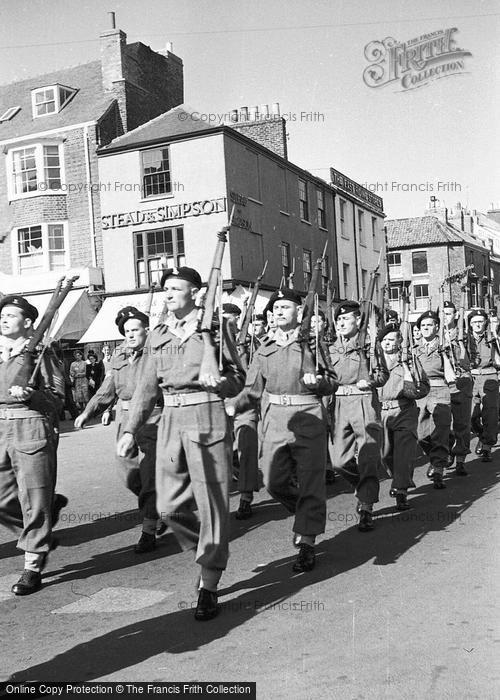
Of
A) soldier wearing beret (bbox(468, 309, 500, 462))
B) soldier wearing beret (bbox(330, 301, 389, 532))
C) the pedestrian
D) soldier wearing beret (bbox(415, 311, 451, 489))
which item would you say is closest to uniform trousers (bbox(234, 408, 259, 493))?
soldier wearing beret (bbox(330, 301, 389, 532))

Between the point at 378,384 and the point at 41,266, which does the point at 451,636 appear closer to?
the point at 378,384

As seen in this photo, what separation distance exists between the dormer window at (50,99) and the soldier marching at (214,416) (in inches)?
915

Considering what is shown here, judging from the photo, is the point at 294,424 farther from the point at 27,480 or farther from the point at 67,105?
the point at 67,105

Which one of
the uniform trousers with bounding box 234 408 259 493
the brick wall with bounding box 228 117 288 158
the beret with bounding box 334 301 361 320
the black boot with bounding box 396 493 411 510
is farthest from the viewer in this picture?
the brick wall with bounding box 228 117 288 158

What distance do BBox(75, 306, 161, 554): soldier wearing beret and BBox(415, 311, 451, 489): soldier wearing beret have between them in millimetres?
3786

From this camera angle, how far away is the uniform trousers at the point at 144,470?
6.79m

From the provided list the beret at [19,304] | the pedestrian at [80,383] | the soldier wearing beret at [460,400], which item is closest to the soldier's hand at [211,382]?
the beret at [19,304]

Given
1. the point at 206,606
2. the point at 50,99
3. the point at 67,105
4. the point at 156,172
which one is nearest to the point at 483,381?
the point at 206,606

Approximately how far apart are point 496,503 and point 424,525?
1249mm

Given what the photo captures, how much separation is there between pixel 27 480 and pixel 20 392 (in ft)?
2.14

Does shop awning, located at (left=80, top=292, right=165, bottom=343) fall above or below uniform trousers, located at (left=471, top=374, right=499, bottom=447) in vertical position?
above

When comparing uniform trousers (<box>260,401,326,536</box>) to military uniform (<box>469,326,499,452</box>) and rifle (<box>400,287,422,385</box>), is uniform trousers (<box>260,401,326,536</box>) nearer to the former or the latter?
rifle (<box>400,287,422,385</box>)

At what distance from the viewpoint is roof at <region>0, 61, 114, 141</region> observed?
28828 millimetres

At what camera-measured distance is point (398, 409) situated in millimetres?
8336
